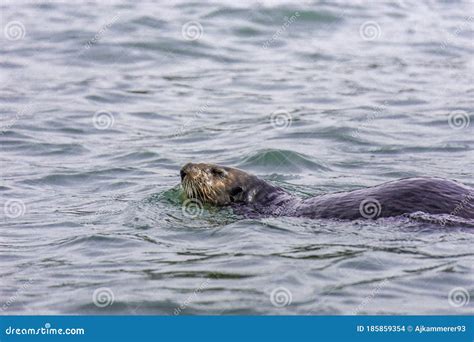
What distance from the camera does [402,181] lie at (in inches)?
324

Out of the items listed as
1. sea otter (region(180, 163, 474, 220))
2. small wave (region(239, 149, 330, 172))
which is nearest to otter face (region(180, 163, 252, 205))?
sea otter (region(180, 163, 474, 220))

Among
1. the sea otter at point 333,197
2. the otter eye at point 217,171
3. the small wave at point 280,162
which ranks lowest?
the sea otter at point 333,197

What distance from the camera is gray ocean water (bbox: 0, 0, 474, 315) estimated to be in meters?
7.00

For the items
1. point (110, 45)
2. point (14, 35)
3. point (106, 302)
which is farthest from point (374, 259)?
point (14, 35)

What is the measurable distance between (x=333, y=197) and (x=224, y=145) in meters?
3.82

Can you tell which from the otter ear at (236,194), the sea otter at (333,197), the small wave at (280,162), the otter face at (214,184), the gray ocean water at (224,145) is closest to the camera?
the gray ocean water at (224,145)

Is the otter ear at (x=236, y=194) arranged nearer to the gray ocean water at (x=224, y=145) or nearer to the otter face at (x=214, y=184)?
the otter face at (x=214, y=184)

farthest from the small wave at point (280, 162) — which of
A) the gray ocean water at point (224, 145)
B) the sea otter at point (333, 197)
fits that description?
the sea otter at point (333, 197)

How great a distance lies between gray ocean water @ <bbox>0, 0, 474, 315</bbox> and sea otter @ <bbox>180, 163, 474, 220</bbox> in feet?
0.45

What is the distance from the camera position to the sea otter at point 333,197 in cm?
801

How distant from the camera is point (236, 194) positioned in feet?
30.2

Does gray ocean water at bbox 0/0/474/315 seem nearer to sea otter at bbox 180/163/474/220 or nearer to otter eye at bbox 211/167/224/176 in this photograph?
sea otter at bbox 180/163/474/220

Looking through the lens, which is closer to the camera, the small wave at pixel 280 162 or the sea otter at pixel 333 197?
the sea otter at pixel 333 197

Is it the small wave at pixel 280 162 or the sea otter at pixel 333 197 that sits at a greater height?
the small wave at pixel 280 162
